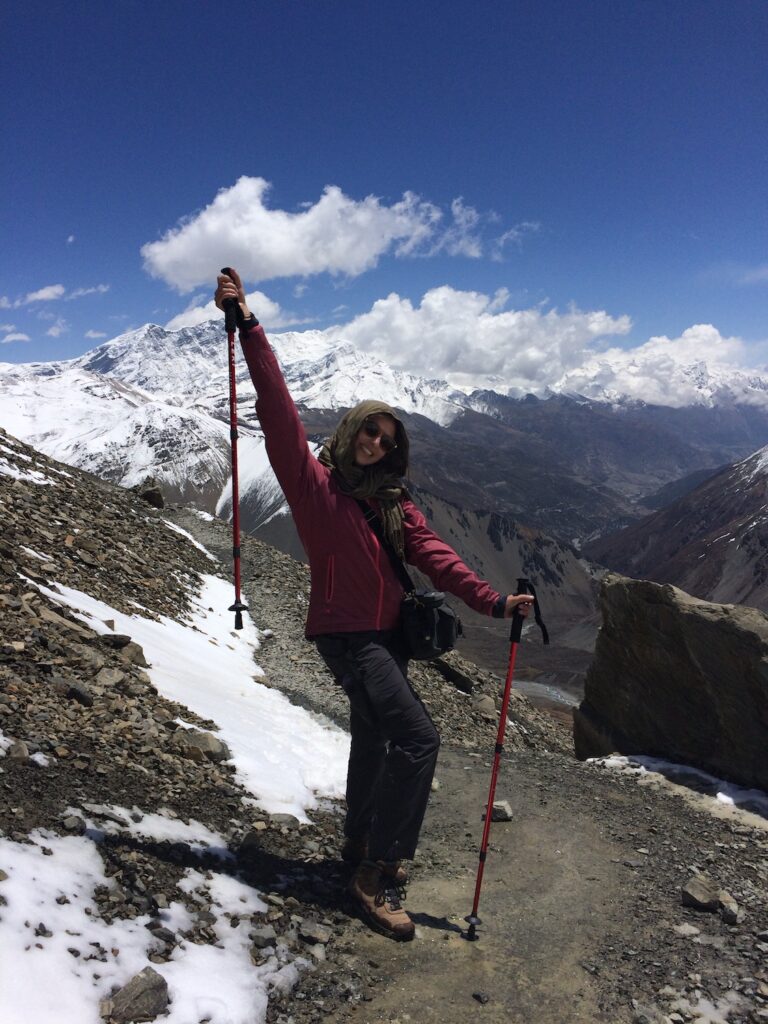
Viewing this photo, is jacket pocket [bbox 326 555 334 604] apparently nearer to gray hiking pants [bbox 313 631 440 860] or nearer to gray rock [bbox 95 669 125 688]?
gray hiking pants [bbox 313 631 440 860]

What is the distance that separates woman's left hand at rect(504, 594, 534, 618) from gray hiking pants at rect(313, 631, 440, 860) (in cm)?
99

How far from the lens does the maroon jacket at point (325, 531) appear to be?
5.09 metres

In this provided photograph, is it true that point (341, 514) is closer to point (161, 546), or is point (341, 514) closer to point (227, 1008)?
point (227, 1008)

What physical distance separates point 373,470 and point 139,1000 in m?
3.70

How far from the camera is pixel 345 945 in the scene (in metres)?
4.81

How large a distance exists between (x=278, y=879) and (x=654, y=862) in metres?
4.07

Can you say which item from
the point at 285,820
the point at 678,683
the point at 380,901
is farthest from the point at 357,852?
the point at 678,683

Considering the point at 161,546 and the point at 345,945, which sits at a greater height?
the point at 161,546

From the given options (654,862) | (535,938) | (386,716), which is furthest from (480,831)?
(386,716)

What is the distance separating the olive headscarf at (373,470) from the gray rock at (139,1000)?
316cm

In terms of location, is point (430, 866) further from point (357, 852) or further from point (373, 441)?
point (373, 441)

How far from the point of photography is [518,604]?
551 centimetres

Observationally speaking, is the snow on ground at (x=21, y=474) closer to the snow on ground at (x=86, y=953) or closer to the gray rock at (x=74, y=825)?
the gray rock at (x=74, y=825)

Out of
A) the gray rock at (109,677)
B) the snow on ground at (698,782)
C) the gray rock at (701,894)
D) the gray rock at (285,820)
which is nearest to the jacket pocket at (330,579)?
the gray rock at (285,820)
